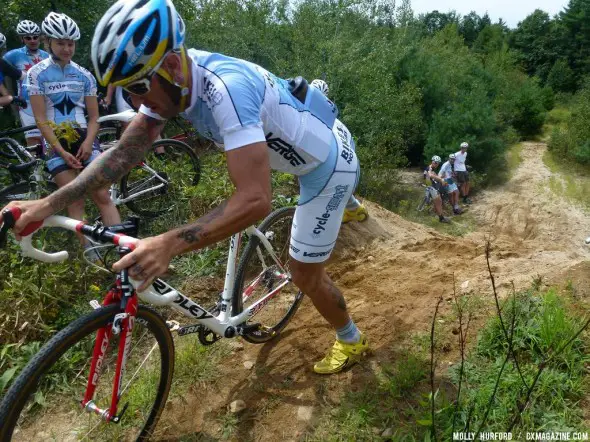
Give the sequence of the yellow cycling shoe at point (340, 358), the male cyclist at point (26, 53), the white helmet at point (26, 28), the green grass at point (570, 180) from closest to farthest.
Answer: the yellow cycling shoe at point (340, 358), the male cyclist at point (26, 53), the white helmet at point (26, 28), the green grass at point (570, 180)

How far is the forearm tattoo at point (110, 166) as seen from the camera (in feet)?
7.13

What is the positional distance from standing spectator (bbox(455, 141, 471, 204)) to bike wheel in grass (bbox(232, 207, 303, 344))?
1329 cm

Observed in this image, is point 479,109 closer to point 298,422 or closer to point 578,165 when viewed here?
point 578,165

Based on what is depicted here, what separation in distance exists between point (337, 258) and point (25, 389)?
3429 millimetres

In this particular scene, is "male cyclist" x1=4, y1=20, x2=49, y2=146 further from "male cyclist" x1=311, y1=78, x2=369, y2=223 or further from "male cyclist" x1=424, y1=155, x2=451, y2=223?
"male cyclist" x1=424, y1=155, x2=451, y2=223

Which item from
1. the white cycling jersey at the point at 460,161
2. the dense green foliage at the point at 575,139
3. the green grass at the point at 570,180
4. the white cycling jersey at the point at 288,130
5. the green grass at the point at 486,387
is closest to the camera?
the white cycling jersey at the point at 288,130

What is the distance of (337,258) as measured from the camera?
16.0 feet

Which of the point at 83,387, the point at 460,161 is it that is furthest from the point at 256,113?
the point at 460,161

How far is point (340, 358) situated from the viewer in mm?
3033

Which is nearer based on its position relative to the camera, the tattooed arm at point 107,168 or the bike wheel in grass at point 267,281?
the tattooed arm at point 107,168

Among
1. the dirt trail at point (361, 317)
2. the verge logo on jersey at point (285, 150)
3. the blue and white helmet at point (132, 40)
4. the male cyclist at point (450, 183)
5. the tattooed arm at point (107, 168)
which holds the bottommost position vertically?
the male cyclist at point (450, 183)

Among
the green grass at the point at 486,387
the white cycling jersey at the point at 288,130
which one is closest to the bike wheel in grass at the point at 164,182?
the white cycling jersey at the point at 288,130

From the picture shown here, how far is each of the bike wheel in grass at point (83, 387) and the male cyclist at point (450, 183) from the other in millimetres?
13349

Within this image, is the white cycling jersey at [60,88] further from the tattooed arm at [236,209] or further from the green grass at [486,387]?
the green grass at [486,387]
